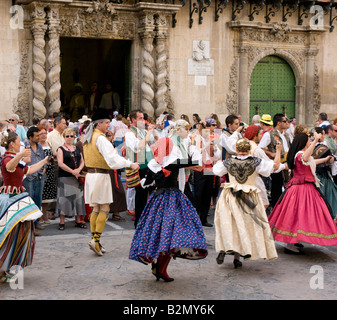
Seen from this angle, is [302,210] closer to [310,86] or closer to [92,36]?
[92,36]

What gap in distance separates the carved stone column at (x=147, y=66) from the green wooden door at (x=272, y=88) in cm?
386

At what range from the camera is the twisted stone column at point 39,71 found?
15.1m

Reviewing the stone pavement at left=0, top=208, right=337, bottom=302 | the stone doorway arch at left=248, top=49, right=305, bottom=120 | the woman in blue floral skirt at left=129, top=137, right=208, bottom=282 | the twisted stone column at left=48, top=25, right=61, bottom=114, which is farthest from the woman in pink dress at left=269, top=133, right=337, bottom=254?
the stone doorway arch at left=248, top=49, right=305, bottom=120

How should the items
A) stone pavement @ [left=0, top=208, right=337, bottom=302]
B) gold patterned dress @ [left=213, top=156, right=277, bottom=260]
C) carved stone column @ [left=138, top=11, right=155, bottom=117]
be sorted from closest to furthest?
1. stone pavement @ [left=0, top=208, right=337, bottom=302]
2. gold patterned dress @ [left=213, top=156, right=277, bottom=260]
3. carved stone column @ [left=138, top=11, right=155, bottom=117]

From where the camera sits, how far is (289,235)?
7195 mm

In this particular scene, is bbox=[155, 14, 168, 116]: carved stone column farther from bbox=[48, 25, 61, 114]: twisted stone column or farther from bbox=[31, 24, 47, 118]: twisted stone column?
bbox=[31, 24, 47, 118]: twisted stone column

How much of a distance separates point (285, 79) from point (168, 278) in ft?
47.6

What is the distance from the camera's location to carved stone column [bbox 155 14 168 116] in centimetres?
1666

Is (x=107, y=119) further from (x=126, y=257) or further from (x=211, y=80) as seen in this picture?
(x=211, y=80)

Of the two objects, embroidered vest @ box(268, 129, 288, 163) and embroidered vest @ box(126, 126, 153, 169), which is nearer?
embroidered vest @ box(126, 126, 153, 169)

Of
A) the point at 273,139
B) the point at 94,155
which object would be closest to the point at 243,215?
the point at 94,155

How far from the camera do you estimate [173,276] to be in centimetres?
636

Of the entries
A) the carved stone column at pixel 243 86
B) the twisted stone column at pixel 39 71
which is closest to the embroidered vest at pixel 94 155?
the twisted stone column at pixel 39 71

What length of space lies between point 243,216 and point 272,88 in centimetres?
1340
